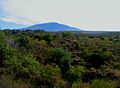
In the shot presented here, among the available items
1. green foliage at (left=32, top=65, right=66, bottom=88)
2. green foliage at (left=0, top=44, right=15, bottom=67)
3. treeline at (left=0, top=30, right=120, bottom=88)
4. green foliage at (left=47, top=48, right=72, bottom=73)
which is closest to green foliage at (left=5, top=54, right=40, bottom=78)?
treeline at (left=0, top=30, right=120, bottom=88)

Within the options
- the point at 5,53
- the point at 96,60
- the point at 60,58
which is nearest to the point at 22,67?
the point at 5,53

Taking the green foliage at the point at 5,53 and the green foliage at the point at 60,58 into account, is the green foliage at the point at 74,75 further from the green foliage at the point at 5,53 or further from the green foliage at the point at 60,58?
the green foliage at the point at 5,53

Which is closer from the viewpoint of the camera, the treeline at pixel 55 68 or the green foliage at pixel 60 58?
the treeline at pixel 55 68

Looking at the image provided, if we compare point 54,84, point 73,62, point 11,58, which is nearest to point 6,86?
point 54,84

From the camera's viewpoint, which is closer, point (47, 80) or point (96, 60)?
point (47, 80)

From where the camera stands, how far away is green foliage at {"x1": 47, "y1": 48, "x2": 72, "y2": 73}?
175ft

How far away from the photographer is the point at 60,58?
56.4 metres

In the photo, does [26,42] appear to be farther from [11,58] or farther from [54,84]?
[54,84]

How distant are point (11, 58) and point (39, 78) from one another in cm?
617

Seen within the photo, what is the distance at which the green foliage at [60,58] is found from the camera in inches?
2098

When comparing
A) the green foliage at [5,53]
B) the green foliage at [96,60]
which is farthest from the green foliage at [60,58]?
the green foliage at [5,53]

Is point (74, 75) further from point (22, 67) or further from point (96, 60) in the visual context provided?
point (96, 60)

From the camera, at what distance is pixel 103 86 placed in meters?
32.2

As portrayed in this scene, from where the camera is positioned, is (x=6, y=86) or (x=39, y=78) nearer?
(x=6, y=86)
